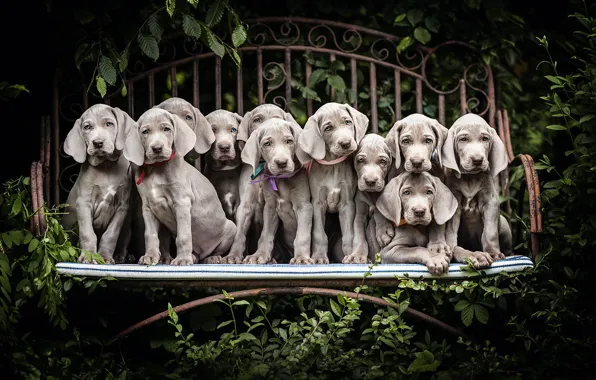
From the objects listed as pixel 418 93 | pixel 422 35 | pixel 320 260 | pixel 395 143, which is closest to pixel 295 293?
pixel 320 260

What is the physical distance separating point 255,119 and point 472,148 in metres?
1.62

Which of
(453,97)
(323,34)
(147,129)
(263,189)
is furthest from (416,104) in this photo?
(147,129)

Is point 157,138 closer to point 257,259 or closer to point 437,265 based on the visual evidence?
point 257,259

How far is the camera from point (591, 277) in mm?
5273

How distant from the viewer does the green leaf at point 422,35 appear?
7.14 metres

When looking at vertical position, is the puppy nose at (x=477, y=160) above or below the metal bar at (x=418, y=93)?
below

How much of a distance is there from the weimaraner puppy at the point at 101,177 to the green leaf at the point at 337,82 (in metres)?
2.10

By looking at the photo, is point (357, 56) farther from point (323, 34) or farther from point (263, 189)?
point (263, 189)

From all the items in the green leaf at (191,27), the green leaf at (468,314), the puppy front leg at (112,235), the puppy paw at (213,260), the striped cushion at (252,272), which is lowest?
the green leaf at (468,314)

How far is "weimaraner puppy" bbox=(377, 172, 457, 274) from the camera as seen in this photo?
17.1 ft

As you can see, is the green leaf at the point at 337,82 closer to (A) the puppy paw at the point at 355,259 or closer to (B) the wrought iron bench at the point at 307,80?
(B) the wrought iron bench at the point at 307,80

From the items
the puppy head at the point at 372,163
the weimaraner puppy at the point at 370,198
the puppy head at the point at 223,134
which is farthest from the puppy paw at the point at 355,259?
the puppy head at the point at 223,134

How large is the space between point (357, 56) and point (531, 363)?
3.15 m

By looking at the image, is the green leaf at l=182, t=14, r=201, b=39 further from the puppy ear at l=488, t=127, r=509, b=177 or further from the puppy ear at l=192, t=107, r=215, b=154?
the puppy ear at l=488, t=127, r=509, b=177
